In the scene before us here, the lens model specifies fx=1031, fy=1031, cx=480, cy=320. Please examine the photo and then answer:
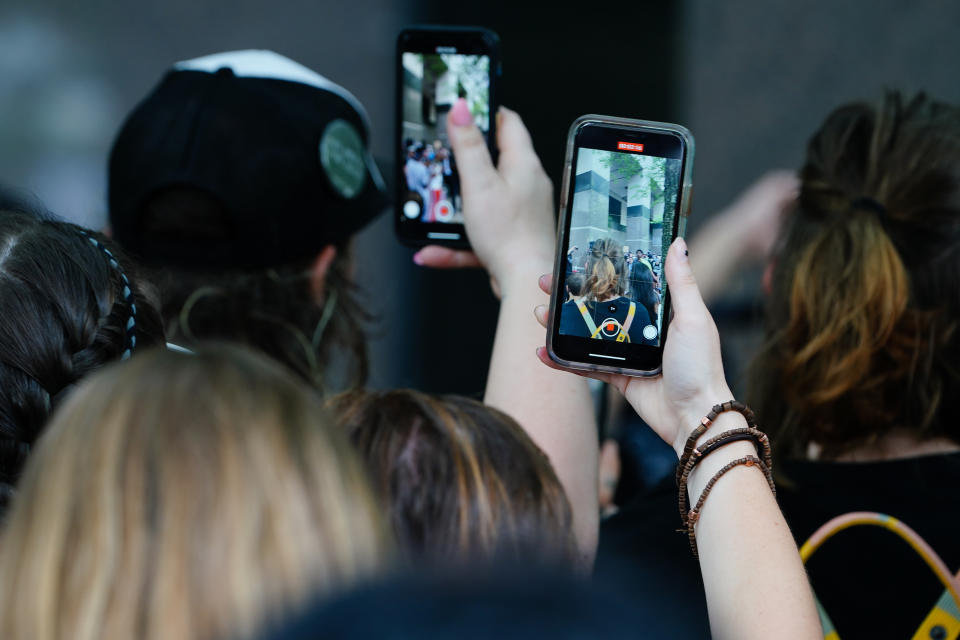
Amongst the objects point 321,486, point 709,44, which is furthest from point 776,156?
point 321,486

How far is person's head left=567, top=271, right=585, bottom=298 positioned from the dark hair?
2.35 ft

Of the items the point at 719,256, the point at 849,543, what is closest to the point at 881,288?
the point at 849,543

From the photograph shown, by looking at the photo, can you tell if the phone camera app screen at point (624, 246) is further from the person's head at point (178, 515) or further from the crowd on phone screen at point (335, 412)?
the person's head at point (178, 515)

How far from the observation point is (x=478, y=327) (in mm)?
3312

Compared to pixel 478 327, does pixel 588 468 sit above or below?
above

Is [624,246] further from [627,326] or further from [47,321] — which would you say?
[47,321]

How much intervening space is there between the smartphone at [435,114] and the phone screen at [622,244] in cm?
38

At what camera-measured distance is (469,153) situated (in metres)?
1.41

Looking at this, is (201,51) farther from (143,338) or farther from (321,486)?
(321,486)

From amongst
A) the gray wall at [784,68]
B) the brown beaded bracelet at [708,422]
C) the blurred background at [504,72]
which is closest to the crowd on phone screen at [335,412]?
the brown beaded bracelet at [708,422]

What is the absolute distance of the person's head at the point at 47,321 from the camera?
994 mm

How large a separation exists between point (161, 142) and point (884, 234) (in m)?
1.10

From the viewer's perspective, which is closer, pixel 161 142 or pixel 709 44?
pixel 161 142

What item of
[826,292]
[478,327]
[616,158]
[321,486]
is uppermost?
[616,158]
